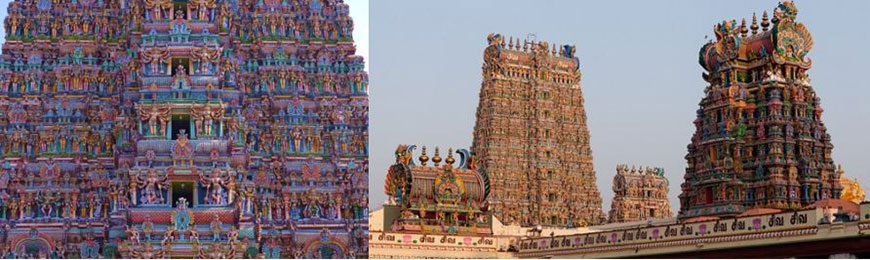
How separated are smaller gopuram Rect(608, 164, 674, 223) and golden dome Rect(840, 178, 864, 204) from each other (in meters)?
31.8

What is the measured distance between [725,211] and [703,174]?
248 centimetres

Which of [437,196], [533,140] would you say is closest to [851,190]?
[437,196]

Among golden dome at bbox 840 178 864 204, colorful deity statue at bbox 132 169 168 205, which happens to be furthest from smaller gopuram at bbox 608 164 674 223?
colorful deity statue at bbox 132 169 168 205

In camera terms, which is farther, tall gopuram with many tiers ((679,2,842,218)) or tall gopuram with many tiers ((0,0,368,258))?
tall gopuram with many tiers ((679,2,842,218))

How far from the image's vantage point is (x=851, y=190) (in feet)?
207

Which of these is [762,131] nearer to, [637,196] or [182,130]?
[182,130]

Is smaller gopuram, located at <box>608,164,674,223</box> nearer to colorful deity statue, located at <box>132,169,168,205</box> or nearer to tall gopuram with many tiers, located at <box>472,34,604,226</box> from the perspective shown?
tall gopuram with many tiers, located at <box>472,34,604,226</box>

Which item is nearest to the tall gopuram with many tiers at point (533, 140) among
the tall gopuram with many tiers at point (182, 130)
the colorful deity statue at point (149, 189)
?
the tall gopuram with many tiers at point (182, 130)

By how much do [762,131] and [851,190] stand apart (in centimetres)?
465

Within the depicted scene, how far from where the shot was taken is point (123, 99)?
61156mm

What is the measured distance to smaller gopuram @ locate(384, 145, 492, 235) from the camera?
59188 mm

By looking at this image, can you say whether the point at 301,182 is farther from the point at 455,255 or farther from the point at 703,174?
the point at 703,174

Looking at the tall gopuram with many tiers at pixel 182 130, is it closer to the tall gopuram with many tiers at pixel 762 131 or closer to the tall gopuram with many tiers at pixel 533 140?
the tall gopuram with many tiers at pixel 762 131

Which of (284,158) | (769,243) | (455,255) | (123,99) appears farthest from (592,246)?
(123,99)
